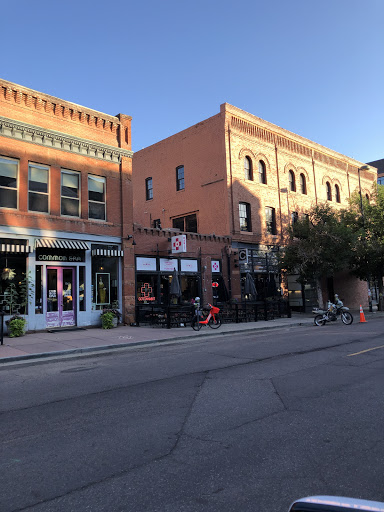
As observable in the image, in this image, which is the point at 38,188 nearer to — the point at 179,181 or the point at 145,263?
the point at 145,263

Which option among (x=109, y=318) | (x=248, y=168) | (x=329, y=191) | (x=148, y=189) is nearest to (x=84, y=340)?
(x=109, y=318)

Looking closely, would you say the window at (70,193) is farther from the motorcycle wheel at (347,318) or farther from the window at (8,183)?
the motorcycle wheel at (347,318)

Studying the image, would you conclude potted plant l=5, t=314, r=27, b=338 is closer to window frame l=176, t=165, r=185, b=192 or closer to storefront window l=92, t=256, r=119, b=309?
storefront window l=92, t=256, r=119, b=309

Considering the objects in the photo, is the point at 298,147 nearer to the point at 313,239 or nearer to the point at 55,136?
the point at 313,239

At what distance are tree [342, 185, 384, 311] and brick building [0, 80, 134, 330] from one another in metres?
15.6

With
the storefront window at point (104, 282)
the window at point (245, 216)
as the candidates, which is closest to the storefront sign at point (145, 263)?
the storefront window at point (104, 282)

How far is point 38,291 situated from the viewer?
54.2 ft

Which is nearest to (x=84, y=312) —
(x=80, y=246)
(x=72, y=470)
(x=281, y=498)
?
(x=80, y=246)

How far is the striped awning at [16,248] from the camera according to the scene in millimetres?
15305

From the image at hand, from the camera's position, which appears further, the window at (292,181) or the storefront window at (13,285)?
the window at (292,181)

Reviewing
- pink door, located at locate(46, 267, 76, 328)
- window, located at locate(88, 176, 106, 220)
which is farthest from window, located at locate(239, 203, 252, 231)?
pink door, located at locate(46, 267, 76, 328)

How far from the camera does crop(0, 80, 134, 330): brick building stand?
1623cm

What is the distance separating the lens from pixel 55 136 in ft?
57.4

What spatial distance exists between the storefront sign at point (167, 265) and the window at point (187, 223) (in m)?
5.76
